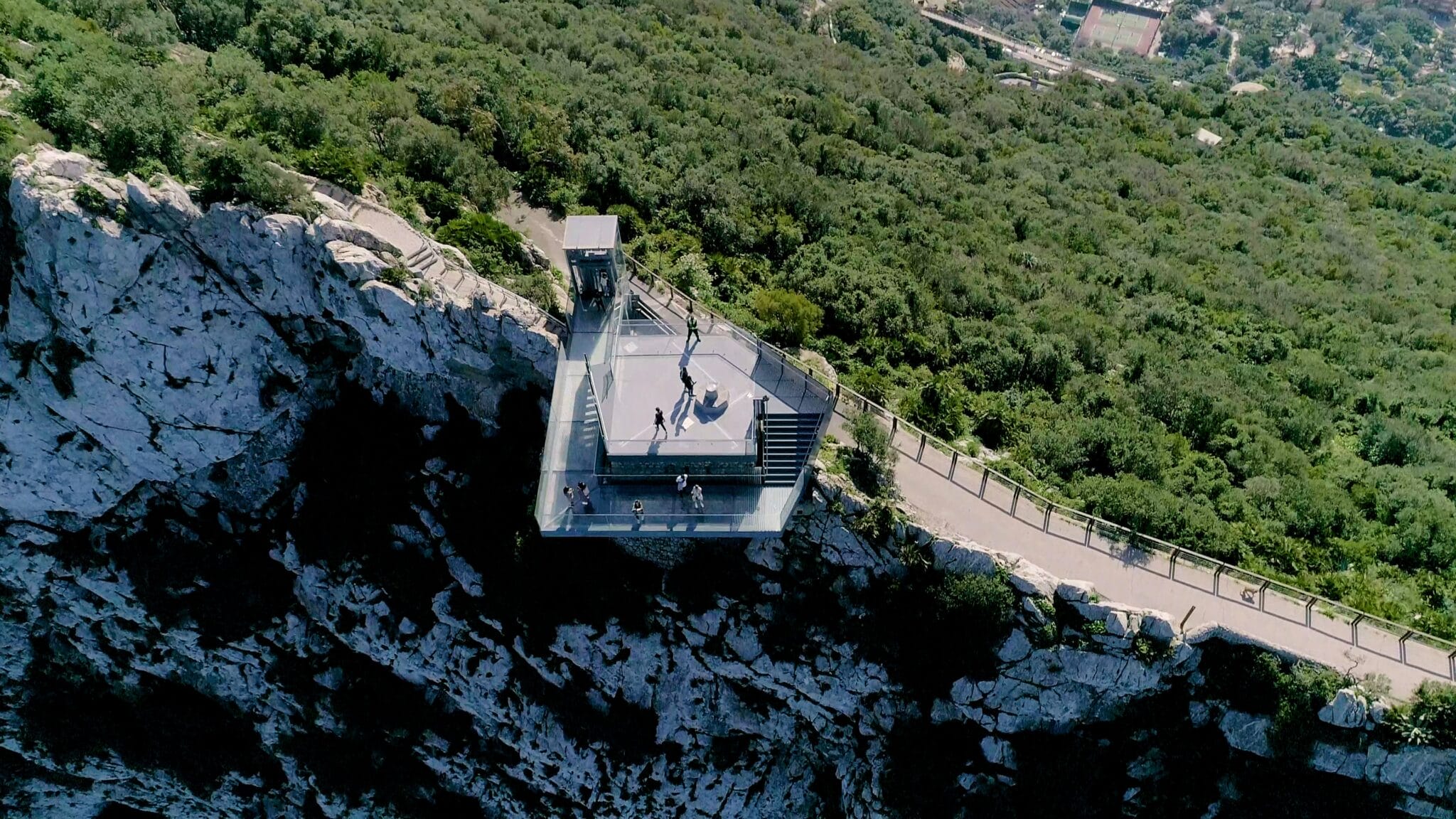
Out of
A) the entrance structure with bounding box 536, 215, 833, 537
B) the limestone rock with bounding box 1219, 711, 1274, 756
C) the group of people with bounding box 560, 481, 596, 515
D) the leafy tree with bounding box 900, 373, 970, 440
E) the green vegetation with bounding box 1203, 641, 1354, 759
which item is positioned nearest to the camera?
the green vegetation with bounding box 1203, 641, 1354, 759

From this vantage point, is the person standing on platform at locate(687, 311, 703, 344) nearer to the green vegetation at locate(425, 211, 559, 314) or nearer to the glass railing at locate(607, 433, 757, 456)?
the glass railing at locate(607, 433, 757, 456)

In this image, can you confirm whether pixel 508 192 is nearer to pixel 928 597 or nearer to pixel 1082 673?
pixel 928 597

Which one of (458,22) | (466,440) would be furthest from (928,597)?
(458,22)

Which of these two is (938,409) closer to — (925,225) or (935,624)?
(935,624)

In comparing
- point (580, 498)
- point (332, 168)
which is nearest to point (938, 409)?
point (580, 498)

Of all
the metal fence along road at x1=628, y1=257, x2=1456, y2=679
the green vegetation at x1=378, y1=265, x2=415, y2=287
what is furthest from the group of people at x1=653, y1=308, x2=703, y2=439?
the green vegetation at x1=378, y1=265, x2=415, y2=287
